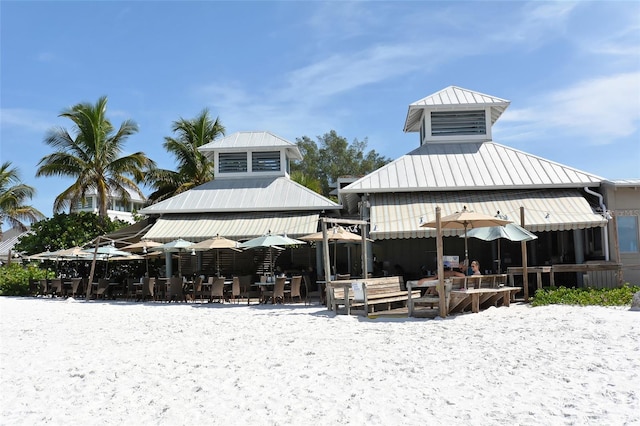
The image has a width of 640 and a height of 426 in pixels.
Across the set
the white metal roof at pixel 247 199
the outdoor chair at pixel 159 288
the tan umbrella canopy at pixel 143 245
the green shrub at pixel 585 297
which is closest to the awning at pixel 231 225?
the white metal roof at pixel 247 199

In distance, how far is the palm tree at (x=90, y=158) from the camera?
24031 millimetres

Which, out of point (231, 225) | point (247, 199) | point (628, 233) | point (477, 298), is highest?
point (247, 199)

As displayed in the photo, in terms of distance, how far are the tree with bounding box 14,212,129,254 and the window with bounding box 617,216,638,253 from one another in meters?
19.3

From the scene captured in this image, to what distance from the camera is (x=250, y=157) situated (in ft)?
69.5

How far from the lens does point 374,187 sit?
53.8 feet

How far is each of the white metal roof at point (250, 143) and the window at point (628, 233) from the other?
36.7 feet

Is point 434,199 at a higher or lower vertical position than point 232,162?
lower

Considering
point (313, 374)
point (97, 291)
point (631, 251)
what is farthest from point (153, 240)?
point (631, 251)

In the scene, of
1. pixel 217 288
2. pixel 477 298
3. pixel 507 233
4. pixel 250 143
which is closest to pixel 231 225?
pixel 217 288

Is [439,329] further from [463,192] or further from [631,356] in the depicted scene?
[463,192]

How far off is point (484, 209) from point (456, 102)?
471cm

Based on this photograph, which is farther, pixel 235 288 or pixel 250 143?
pixel 250 143

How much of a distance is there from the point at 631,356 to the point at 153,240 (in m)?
14.1

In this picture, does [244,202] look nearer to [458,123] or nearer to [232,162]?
[232,162]
